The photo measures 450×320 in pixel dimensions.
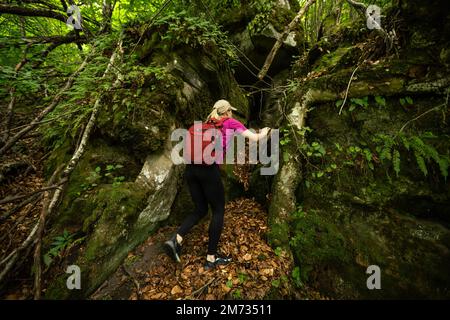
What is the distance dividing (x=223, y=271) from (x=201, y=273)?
382 mm

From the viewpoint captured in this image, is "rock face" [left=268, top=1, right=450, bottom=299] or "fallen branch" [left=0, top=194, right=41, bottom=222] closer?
"rock face" [left=268, top=1, right=450, bottom=299]

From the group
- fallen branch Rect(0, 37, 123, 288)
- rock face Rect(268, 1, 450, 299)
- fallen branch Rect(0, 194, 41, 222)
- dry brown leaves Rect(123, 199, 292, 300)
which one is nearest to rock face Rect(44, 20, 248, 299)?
fallen branch Rect(0, 37, 123, 288)

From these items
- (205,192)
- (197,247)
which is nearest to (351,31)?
(205,192)

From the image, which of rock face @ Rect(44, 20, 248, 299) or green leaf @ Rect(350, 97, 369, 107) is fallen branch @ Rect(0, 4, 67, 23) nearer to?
rock face @ Rect(44, 20, 248, 299)

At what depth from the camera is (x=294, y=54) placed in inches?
299

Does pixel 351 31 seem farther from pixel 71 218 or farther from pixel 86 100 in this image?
pixel 71 218

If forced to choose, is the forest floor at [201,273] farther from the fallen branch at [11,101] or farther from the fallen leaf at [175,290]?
the fallen branch at [11,101]

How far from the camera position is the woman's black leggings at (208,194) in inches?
135

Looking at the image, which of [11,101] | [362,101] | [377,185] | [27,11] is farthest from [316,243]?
[27,11]

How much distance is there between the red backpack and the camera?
3.29m

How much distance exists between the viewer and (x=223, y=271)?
11.6ft

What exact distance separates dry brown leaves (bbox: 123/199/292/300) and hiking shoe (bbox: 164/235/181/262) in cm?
22

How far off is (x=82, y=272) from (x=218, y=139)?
9.55 feet

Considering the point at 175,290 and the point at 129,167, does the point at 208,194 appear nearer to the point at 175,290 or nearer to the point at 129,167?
the point at 175,290
